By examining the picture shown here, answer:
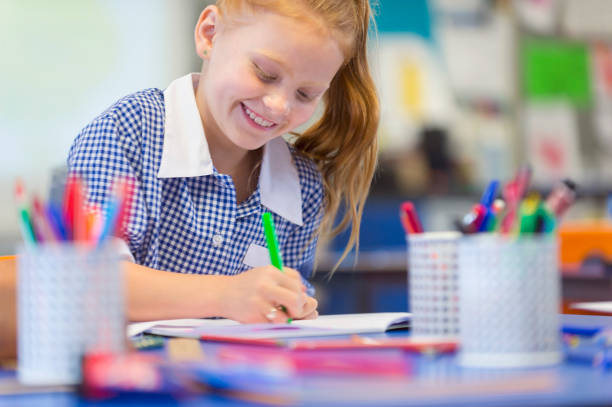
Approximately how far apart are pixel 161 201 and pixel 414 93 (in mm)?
2909

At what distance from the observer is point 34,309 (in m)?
0.63

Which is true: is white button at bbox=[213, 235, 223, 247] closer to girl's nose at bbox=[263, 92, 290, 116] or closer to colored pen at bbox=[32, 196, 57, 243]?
girl's nose at bbox=[263, 92, 290, 116]

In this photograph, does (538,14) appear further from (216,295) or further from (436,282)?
(436,282)

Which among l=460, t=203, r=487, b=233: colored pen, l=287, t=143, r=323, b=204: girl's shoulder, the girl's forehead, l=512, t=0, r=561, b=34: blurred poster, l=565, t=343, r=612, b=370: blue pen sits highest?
l=512, t=0, r=561, b=34: blurred poster

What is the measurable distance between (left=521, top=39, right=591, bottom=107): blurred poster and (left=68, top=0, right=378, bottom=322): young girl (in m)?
3.00

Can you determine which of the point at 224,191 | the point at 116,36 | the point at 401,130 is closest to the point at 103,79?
the point at 116,36

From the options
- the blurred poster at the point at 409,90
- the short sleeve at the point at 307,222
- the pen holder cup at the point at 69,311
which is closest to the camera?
the pen holder cup at the point at 69,311

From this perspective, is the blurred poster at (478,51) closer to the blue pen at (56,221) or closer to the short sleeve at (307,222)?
the short sleeve at (307,222)

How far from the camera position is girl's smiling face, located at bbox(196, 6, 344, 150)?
1251 mm

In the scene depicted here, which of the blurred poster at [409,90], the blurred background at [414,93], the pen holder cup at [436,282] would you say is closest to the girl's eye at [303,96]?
the pen holder cup at [436,282]

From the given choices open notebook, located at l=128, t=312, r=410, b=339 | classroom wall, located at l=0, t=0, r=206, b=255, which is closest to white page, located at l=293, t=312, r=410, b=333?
open notebook, located at l=128, t=312, r=410, b=339

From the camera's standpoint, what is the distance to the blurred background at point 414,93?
3.24m

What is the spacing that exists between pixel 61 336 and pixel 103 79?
2.87 m

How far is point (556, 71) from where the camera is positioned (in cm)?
442
